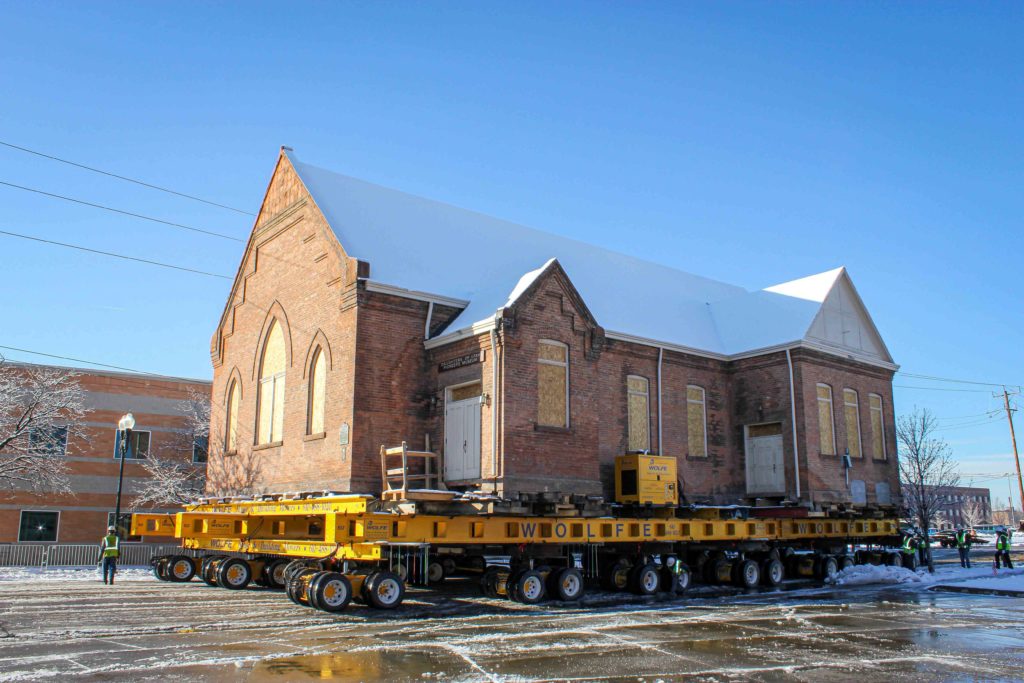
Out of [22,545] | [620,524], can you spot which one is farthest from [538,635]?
[22,545]

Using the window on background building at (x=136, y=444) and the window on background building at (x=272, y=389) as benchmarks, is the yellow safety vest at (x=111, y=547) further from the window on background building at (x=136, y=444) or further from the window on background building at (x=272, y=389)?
the window on background building at (x=136, y=444)

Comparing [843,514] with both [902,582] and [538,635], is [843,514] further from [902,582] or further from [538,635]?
[538,635]

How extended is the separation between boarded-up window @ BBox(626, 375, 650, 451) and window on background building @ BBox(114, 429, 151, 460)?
25806 mm

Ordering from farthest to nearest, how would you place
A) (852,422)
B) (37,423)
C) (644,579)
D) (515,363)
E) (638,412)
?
1. (37,423)
2. (852,422)
3. (638,412)
4. (644,579)
5. (515,363)

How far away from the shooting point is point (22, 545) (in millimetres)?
33531

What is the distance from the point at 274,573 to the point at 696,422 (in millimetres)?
12821

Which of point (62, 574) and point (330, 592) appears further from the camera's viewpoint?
point (62, 574)

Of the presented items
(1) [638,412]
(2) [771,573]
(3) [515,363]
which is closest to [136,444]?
(1) [638,412]

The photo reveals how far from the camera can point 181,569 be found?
23.3 meters

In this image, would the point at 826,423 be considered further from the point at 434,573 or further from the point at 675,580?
the point at 434,573

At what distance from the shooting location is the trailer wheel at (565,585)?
1752 centimetres

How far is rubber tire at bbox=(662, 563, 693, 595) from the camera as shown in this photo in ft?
65.8

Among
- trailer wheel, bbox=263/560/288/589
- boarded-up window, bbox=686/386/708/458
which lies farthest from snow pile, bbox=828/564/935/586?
trailer wheel, bbox=263/560/288/589

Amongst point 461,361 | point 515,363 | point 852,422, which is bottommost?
point 852,422
